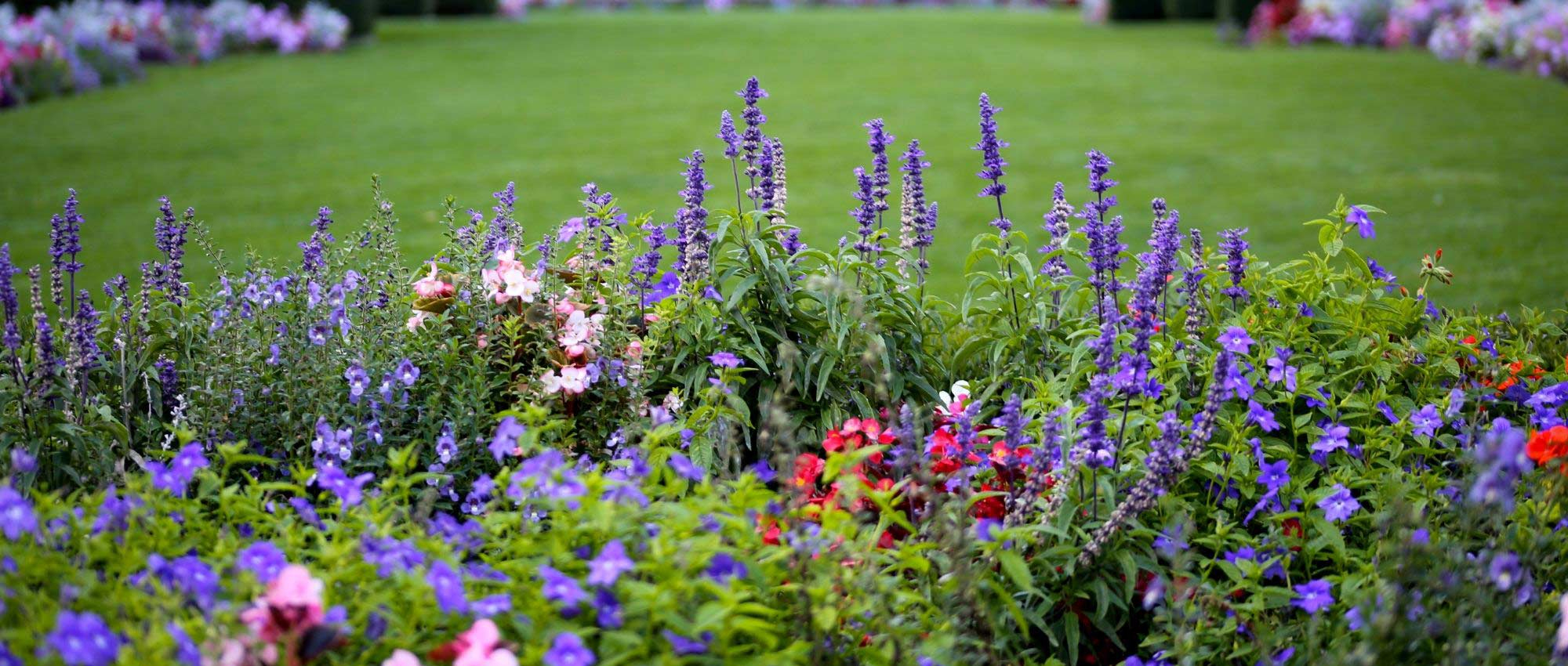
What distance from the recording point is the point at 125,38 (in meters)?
14.9

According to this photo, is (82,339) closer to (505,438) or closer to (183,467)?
→ (183,467)

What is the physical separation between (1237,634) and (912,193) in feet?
5.00

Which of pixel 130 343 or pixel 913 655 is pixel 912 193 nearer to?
pixel 913 655

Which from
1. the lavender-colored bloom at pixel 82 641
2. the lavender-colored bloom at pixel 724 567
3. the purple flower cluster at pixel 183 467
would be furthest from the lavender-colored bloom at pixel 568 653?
the purple flower cluster at pixel 183 467

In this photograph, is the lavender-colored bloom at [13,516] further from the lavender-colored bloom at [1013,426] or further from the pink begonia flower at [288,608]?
the lavender-colored bloom at [1013,426]

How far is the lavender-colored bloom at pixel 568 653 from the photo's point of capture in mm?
1894

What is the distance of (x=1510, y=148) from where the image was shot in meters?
9.54

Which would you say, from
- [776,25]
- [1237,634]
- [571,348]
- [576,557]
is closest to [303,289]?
[571,348]

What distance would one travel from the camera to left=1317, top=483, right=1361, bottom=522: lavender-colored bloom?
272 centimetres

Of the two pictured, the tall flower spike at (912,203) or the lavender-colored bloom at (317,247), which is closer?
the lavender-colored bloom at (317,247)

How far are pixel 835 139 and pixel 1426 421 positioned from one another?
7.87m

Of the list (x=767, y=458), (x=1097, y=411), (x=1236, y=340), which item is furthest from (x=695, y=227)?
(x=1236, y=340)

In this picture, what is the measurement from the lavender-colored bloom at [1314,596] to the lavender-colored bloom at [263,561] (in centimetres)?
180

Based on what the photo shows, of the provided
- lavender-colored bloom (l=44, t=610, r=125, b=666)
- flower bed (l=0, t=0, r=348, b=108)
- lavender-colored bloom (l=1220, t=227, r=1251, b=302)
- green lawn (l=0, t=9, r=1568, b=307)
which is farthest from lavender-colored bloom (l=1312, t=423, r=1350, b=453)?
flower bed (l=0, t=0, r=348, b=108)
